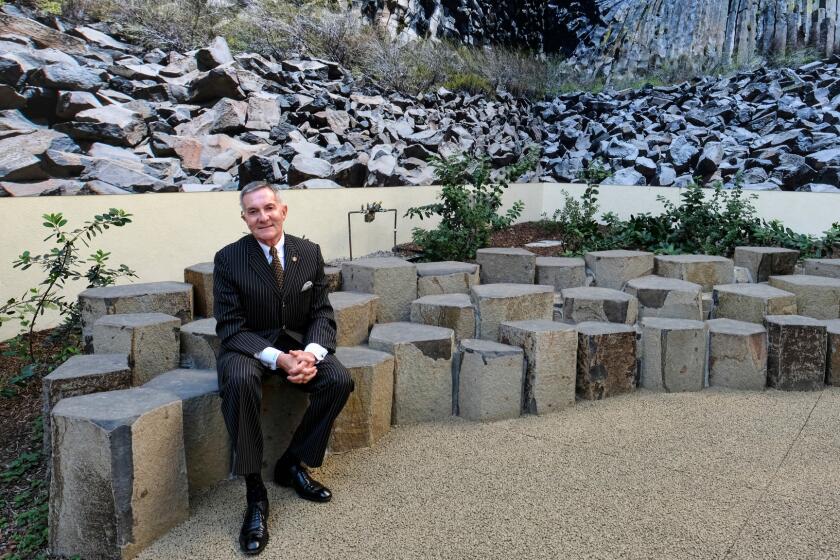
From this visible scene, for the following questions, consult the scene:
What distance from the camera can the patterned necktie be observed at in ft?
8.14

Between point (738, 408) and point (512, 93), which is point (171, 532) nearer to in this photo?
point (738, 408)

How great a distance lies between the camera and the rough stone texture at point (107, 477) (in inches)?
78.7

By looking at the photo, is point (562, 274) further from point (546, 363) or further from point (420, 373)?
point (420, 373)

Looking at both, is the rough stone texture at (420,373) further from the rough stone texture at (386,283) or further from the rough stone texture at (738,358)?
the rough stone texture at (738,358)

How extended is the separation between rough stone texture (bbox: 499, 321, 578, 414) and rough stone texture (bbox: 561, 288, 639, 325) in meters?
0.53

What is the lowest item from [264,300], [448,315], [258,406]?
[258,406]

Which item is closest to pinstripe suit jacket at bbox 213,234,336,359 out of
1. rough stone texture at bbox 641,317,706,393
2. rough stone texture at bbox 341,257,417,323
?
rough stone texture at bbox 341,257,417,323

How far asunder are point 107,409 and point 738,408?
3001 millimetres

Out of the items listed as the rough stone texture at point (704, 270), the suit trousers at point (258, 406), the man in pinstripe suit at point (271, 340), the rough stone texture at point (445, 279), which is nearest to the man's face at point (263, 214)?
the man in pinstripe suit at point (271, 340)

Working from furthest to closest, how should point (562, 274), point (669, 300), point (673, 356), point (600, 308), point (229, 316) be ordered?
point (562, 274) → point (669, 300) → point (600, 308) → point (673, 356) → point (229, 316)

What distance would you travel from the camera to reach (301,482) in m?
2.44

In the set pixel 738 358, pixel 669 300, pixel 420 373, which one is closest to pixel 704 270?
pixel 669 300

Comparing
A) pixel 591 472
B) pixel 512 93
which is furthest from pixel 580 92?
pixel 591 472

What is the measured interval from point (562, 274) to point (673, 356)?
1174 millimetres
